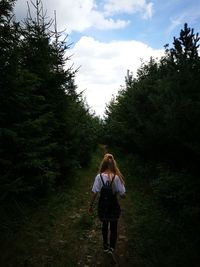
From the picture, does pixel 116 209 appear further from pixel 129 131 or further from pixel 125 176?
pixel 129 131

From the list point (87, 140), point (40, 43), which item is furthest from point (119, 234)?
point (87, 140)

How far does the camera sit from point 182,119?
790cm

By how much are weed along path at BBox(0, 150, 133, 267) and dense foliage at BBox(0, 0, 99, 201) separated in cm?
97

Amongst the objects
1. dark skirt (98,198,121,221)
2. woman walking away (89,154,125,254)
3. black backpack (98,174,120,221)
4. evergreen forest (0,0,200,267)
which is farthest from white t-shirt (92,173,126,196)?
evergreen forest (0,0,200,267)

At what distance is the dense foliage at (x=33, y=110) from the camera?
7711 millimetres

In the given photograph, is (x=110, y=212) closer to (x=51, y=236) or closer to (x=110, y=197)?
(x=110, y=197)

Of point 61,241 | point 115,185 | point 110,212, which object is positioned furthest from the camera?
point 61,241

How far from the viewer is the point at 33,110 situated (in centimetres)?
947

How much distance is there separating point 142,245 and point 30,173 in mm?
3948

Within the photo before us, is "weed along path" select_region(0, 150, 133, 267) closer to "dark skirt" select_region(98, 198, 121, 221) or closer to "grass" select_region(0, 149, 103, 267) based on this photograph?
"grass" select_region(0, 149, 103, 267)

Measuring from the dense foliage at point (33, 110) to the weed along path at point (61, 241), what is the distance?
97 cm

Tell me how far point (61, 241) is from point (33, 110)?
157 inches

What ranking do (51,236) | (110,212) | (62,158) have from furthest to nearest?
(62,158) < (51,236) < (110,212)

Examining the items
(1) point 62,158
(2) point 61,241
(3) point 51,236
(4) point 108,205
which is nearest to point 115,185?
(4) point 108,205
